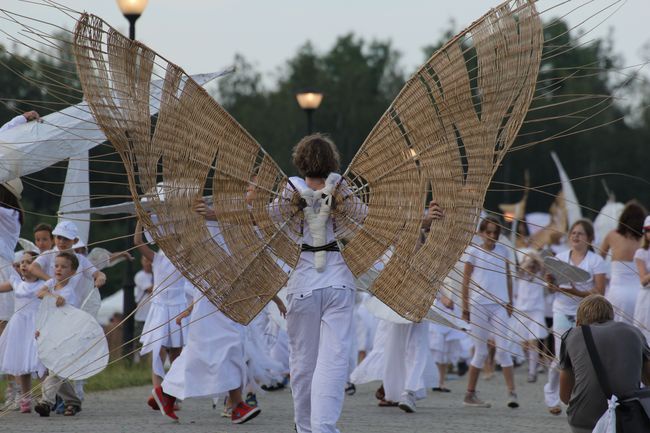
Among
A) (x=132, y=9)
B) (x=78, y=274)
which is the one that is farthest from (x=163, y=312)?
(x=132, y=9)

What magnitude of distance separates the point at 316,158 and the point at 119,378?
30.2ft

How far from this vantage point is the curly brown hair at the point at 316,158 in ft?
25.7

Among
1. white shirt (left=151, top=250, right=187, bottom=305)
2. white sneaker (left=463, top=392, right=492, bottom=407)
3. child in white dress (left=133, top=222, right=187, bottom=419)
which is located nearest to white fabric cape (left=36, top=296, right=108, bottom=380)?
child in white dress (left=133, top=222, right=187, bottom=419)

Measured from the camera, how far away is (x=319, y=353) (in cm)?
768

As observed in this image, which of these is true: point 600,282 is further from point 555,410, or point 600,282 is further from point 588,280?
point 555,410

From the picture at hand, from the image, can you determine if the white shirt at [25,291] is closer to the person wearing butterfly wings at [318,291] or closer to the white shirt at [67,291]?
the white shirt at [67,291]

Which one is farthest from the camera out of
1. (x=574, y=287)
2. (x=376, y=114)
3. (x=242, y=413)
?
(x=376, y=114)

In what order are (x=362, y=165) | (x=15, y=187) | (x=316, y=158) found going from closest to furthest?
(x=362, y=165) < (x=316, y=158) < (x=15, y=187)

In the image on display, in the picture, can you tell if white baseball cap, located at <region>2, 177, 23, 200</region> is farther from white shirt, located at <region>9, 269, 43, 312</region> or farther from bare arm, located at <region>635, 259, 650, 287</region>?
bare arm, located at <region>635, 259, 650, 287</region>

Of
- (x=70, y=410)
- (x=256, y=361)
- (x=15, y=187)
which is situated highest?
(x=15, y=187)

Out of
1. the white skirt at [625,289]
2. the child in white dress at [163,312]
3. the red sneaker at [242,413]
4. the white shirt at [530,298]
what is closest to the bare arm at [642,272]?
the white skirt at [625,289]

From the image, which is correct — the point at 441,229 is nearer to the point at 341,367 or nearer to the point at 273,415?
the point at 341,367

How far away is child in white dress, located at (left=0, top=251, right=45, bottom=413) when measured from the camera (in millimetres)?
11328

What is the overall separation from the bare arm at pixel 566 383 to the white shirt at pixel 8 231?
19.3ft
